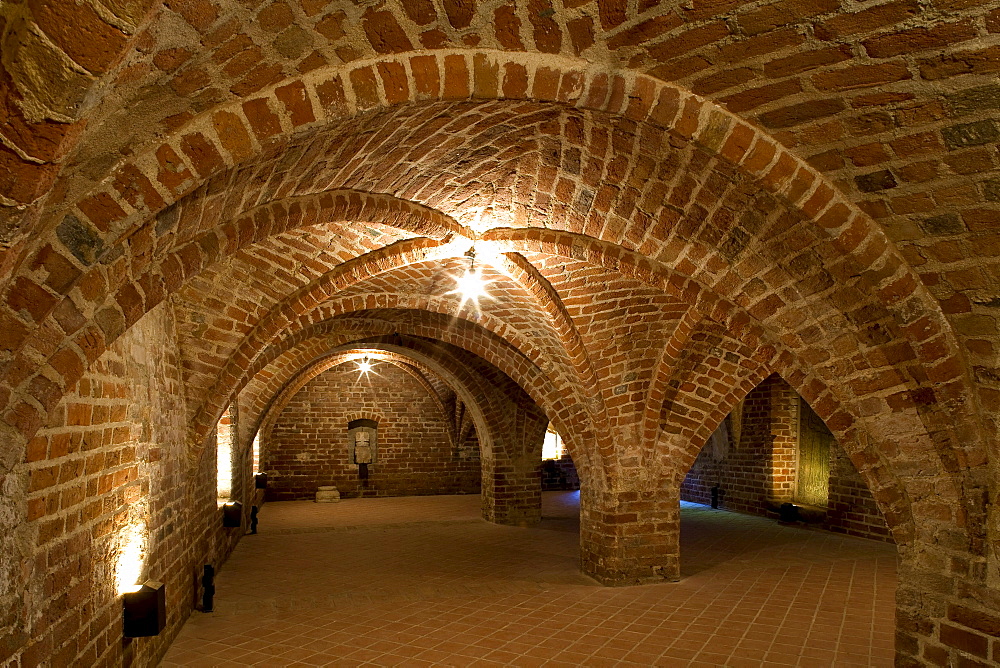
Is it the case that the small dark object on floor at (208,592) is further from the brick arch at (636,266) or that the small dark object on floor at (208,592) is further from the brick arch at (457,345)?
the brick arch at (636,266)

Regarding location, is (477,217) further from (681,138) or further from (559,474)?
(559,474)

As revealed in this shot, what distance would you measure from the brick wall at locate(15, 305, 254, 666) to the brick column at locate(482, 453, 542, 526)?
5.88m

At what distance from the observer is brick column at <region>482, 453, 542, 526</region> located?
1105 centimetres

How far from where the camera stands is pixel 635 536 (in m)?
7.11

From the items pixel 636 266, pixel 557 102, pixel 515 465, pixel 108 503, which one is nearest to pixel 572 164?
pixel 557 102

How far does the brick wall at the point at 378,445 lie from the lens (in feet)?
47.5

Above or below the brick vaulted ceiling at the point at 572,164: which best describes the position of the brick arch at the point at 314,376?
below

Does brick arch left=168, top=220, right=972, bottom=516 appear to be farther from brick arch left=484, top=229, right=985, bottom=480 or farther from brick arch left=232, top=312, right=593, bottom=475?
brick arch left=232, top=312, right=593, bottom=475

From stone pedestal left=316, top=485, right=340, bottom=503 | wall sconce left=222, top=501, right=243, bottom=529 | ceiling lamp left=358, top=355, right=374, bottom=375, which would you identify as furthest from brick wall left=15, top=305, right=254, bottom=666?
ceiling lamp left=358, top=355, right=374, bottom=375

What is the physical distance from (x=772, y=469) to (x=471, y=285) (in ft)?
25.0

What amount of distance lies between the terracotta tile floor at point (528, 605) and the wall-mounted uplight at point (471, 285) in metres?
3.03

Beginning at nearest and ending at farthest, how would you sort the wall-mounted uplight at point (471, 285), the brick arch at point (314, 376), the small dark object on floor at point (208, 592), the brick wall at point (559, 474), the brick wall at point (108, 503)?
the brick wall at point (108, 503) < the small dark object on floor at point (208, 592) < the wall-mounted uplight at point (471, 285) < the brick arch at point (314, 376) < the brick wall at point (559, 474)

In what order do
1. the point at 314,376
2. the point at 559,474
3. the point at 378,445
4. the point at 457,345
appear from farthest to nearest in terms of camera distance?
the point at 559,474
the point at 378,445
the point at 314,376
the point at 457,345

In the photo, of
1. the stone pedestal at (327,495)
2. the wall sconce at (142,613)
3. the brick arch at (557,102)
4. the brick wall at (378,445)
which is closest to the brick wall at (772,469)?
the brick wall at (378,445)
